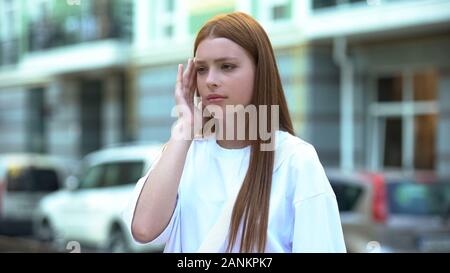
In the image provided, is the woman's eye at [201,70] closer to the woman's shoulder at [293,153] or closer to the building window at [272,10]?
the woman's shoulder at [293,153]

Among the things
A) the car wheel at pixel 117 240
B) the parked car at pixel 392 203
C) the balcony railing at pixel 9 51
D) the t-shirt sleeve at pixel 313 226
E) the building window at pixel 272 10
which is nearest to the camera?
the t-shirt sleeve at pixel 313 226

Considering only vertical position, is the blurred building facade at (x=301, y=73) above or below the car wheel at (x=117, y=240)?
above

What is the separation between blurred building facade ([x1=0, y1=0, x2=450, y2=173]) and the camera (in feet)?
22.0

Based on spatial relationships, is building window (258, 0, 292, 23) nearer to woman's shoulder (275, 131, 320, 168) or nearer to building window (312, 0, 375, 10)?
woman's shoulder (275, 131, 320, 168)

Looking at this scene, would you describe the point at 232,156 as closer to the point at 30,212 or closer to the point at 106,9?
the point at 30,212

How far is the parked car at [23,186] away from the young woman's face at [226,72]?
7.18 meters

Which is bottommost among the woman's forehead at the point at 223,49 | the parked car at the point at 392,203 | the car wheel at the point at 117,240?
the car wheel at the point at 117,240

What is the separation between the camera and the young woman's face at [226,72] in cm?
113

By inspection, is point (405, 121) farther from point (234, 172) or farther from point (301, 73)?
point (234, 172)

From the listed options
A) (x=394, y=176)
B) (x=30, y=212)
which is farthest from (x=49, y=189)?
(x=394, y=176)

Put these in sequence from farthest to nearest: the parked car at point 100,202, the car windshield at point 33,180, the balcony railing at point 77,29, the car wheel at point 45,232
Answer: the balcony railing at point 77,29 → the car windshield at point 33,180 → the car wheel at point 45,232 → the parked car at point 100,202

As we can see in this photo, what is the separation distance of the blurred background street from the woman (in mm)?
1159

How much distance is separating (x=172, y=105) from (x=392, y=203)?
2.21m

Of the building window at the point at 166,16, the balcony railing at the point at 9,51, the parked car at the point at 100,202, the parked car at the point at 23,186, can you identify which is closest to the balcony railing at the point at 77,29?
the balcony railing at the point at 9,51
